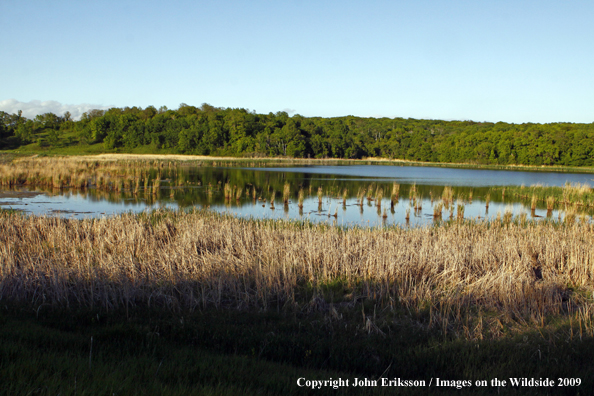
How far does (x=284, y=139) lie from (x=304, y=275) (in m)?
99.2

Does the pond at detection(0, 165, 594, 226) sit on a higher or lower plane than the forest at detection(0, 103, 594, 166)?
lower

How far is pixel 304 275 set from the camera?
322 inches

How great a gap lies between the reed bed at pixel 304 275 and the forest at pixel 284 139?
297ft

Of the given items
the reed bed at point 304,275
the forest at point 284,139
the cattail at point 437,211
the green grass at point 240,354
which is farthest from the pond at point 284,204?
the forest at point 284,139

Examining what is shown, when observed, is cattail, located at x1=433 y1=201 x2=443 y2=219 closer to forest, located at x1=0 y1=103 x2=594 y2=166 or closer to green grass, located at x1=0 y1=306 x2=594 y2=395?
green grass, located at x1=0 y1=306 x2=594 y2=395

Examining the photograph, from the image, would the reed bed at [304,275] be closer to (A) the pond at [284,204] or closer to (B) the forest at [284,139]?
(A) the pond at [284,204]

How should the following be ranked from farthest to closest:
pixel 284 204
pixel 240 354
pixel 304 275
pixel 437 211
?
pixel 284 204
pixel 437 211
pixel 304 275
pixel 240 354

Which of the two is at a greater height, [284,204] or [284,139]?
[284,139]

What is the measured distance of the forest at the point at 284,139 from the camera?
93.9m

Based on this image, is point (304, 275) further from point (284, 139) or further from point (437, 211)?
point (284, 139)

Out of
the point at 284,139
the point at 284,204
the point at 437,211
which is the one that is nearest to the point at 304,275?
the point at 437,211

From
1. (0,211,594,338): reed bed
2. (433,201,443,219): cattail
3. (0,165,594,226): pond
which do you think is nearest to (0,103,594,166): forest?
(0,165,594,226): pond

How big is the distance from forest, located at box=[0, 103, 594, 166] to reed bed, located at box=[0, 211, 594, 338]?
9062 cm

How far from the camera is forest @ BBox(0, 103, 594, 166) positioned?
308 ft
